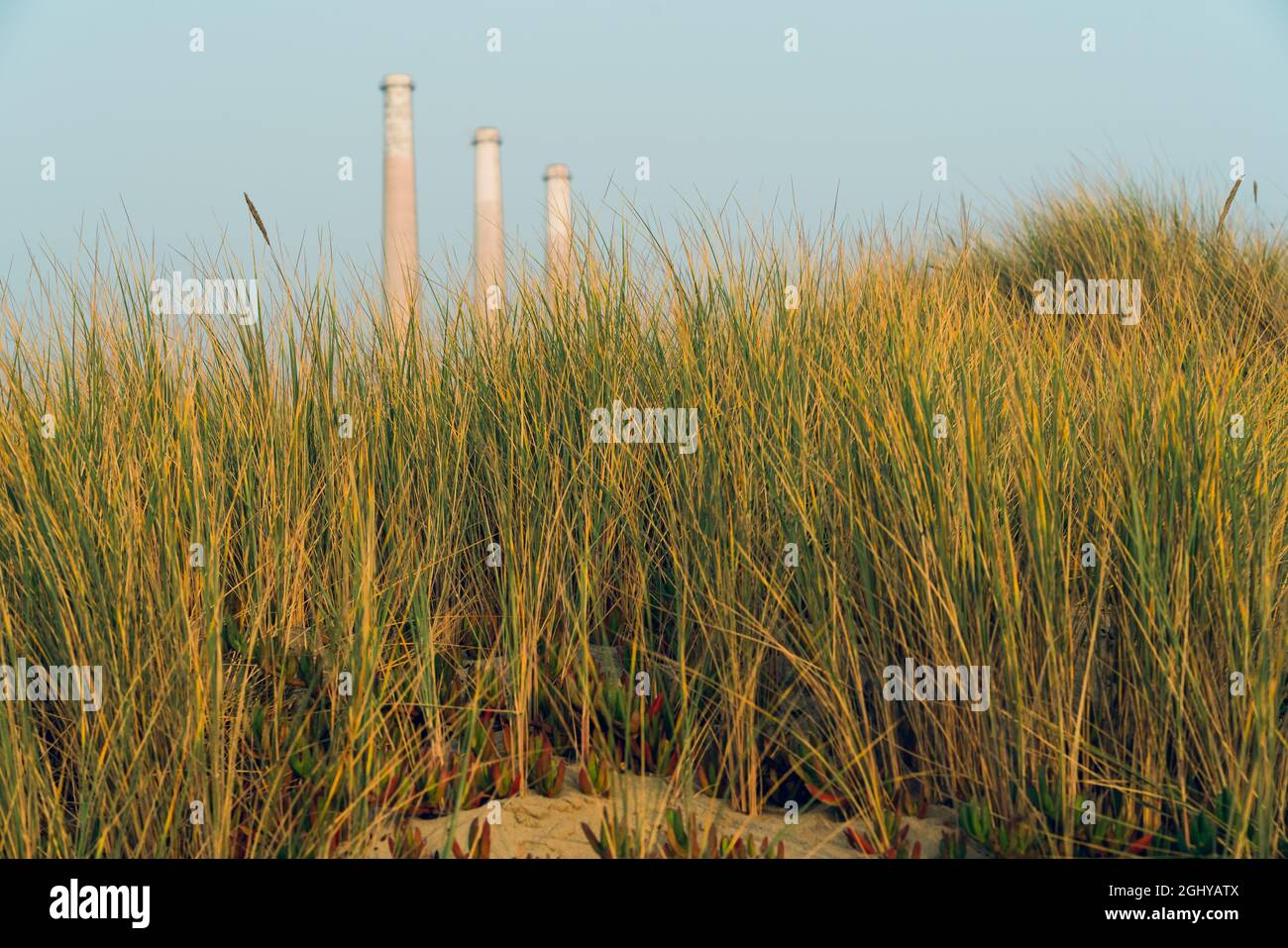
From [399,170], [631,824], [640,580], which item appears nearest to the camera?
[631,824]

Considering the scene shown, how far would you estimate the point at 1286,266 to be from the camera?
8.02m

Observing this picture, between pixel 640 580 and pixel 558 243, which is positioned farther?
pixel 558 243

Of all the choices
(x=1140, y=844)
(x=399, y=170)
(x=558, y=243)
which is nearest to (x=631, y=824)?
(x=1140, y=844)

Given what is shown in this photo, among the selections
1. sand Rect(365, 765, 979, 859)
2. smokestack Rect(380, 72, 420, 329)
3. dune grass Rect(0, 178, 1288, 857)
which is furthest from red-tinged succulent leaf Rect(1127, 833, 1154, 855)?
smokestack Rect(380, 72, 420, 329)

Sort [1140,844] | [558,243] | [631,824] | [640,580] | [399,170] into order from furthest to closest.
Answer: [399,170] < [558,243] < [640,580] < [631,824] < [1140,844]

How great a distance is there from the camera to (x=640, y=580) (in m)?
3.61

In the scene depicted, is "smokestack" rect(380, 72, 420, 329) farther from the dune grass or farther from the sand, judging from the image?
the sand

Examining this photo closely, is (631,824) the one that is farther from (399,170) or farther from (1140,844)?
(399,170)

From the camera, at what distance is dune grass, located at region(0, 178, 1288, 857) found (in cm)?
298

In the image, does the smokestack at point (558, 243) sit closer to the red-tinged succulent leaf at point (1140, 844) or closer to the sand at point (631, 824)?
the sand at point (631, 824)

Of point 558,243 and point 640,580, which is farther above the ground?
point 558,243
